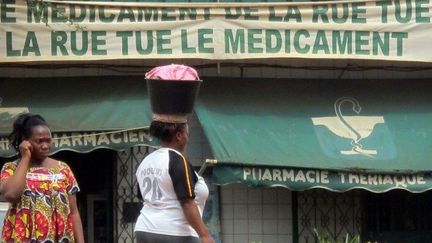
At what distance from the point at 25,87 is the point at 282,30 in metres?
2.77

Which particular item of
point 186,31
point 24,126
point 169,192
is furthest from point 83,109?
point 169,192

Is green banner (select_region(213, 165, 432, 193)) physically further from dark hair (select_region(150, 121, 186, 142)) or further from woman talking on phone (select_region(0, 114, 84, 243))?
dark hair (select_region(150, 121, 186, 142))

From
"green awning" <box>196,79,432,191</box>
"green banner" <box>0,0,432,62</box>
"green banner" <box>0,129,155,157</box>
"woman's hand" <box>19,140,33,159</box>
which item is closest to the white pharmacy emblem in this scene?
"green awning" <box>196,79,432,191</box>

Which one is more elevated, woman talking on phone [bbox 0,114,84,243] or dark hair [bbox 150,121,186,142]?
dark hair [bbox 150,121,186,142]

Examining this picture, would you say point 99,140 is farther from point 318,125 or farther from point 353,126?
point 353,126

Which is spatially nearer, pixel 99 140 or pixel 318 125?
pixel 99 140

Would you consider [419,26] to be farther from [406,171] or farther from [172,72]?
[172,72]

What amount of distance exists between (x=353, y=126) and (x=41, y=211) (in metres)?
5.54

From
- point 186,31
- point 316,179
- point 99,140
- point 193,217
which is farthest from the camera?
point 186,31

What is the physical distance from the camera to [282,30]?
36.1ft

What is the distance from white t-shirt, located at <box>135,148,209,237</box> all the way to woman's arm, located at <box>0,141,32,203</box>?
0.87m

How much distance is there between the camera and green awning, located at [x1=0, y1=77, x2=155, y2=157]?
10.6 metres

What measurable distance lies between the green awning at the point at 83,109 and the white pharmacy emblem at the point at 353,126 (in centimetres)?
189

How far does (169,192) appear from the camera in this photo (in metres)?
5.66
